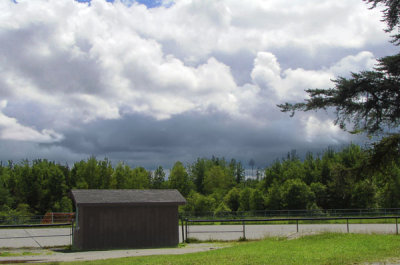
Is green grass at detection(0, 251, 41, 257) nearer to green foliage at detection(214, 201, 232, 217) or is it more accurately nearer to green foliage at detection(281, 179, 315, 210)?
green foliage at detection(214, 201, 232, 217)

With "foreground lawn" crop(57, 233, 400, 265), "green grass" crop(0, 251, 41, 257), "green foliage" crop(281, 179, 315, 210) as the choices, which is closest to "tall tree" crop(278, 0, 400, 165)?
"foreground lawn" crop(57, 233, 400, 265)

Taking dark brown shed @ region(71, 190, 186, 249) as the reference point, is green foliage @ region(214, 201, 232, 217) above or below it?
below

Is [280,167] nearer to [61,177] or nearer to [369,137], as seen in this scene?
[61,177]

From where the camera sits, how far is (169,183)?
257 ft

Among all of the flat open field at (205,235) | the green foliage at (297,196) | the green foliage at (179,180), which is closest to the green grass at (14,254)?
the flat open field at (205,235)

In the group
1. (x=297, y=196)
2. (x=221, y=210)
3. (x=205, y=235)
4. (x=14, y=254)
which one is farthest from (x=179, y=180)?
(x=14, y=254)

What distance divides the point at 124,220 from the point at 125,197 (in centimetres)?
114

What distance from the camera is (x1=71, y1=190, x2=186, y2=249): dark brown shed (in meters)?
19.1

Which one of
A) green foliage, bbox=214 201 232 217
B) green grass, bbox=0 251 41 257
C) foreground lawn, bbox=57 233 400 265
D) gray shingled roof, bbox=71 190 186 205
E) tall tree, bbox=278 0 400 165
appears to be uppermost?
tall tree, bbox=278 0 400 165

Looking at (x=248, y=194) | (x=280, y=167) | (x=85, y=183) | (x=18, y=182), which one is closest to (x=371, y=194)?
(x=248, y=194)

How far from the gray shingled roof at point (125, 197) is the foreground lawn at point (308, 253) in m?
5.73

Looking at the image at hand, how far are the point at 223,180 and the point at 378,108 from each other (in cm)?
7871

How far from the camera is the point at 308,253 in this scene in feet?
42.7

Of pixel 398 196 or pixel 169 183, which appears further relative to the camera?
pixel 169 183
